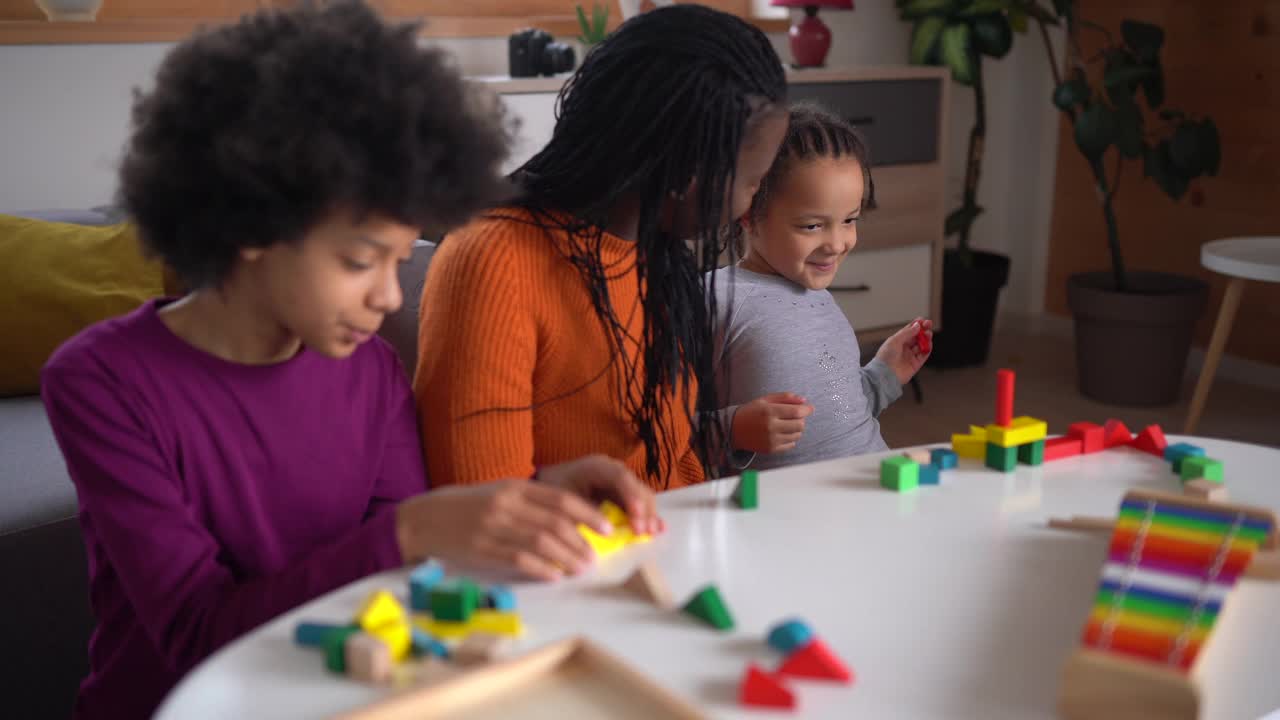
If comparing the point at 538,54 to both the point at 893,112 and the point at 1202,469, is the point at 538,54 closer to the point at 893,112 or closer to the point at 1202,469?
the point at 893,112

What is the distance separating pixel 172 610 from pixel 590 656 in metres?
0.37

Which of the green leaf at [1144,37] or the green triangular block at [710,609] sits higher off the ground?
the green leaf at [1144,37]

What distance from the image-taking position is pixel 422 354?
3.90ft

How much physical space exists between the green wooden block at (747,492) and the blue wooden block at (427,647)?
12.7 inches

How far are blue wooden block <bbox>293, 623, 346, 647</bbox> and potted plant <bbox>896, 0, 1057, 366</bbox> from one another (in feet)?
10.8

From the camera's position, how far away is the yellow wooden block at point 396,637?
72cm

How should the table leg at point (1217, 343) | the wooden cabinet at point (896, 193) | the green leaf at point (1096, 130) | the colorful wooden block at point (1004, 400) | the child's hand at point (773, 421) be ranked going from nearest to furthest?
the colorful wooden block at point (1004, 400) < the child's hand at point (773, 421) < the table leg at point (1217, 343) < the green leaf at point (1096, 130) < the wooden cabinet at point (896, 193)

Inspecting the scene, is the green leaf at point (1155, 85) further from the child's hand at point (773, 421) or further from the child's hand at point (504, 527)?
the child's hand at point (504, 527)

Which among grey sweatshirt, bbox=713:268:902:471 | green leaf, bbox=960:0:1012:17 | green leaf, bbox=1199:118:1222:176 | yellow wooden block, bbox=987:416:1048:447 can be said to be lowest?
grey sweatshirt, bbox=713:268:902:471

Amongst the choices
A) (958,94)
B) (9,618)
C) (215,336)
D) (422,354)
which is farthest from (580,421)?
(958,94)

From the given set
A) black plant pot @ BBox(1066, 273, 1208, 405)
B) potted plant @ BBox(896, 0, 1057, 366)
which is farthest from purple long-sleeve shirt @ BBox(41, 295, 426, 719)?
potted plant @ BBox(896, 0, 1057, 366)

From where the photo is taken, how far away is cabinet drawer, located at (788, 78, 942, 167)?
3.42 meters

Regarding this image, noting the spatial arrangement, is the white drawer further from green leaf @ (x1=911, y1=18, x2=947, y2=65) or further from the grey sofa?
the grey sofa

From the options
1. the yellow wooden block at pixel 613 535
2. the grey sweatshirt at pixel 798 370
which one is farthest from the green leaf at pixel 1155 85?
the yellow wooden block at pixel 613 535
